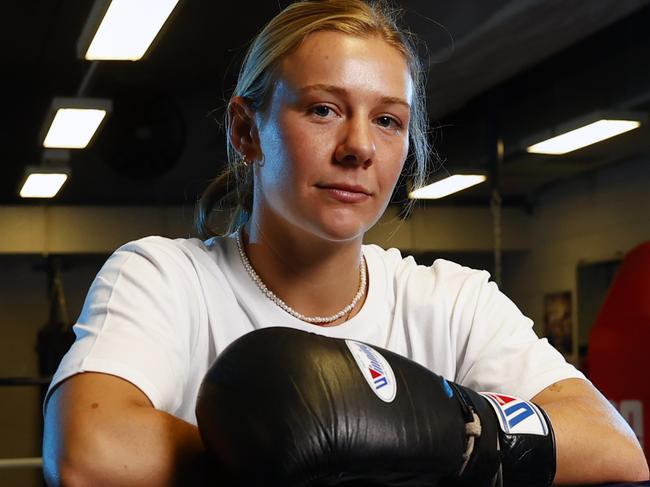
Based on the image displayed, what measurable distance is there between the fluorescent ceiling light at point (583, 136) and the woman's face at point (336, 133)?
3.25 meters

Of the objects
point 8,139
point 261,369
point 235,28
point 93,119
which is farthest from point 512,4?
point 261,369

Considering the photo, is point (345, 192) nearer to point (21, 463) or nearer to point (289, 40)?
point (289, 40)

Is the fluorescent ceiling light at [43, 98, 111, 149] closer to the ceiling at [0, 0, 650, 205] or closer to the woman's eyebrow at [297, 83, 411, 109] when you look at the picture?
the ceiling at [0, 0, 650, 205]

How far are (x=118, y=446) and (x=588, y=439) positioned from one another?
0.44 meters

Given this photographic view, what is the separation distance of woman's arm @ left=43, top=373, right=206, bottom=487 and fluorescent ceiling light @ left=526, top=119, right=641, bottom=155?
11.8ft

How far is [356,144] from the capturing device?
3.20ft

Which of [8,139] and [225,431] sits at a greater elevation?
[8,139]

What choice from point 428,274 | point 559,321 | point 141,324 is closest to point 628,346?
point 559,321

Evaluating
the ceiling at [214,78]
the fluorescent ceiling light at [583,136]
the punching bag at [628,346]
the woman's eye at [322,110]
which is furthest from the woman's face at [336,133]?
the fluorescent ceiling light at [583,136]

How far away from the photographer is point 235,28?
3904mm

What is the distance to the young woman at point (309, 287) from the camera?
0.88m

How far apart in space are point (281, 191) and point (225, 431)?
15.1 inches

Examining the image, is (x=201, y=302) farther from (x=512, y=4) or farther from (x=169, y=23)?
(x=169, y=23)

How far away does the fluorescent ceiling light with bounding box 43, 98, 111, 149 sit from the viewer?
393cm
